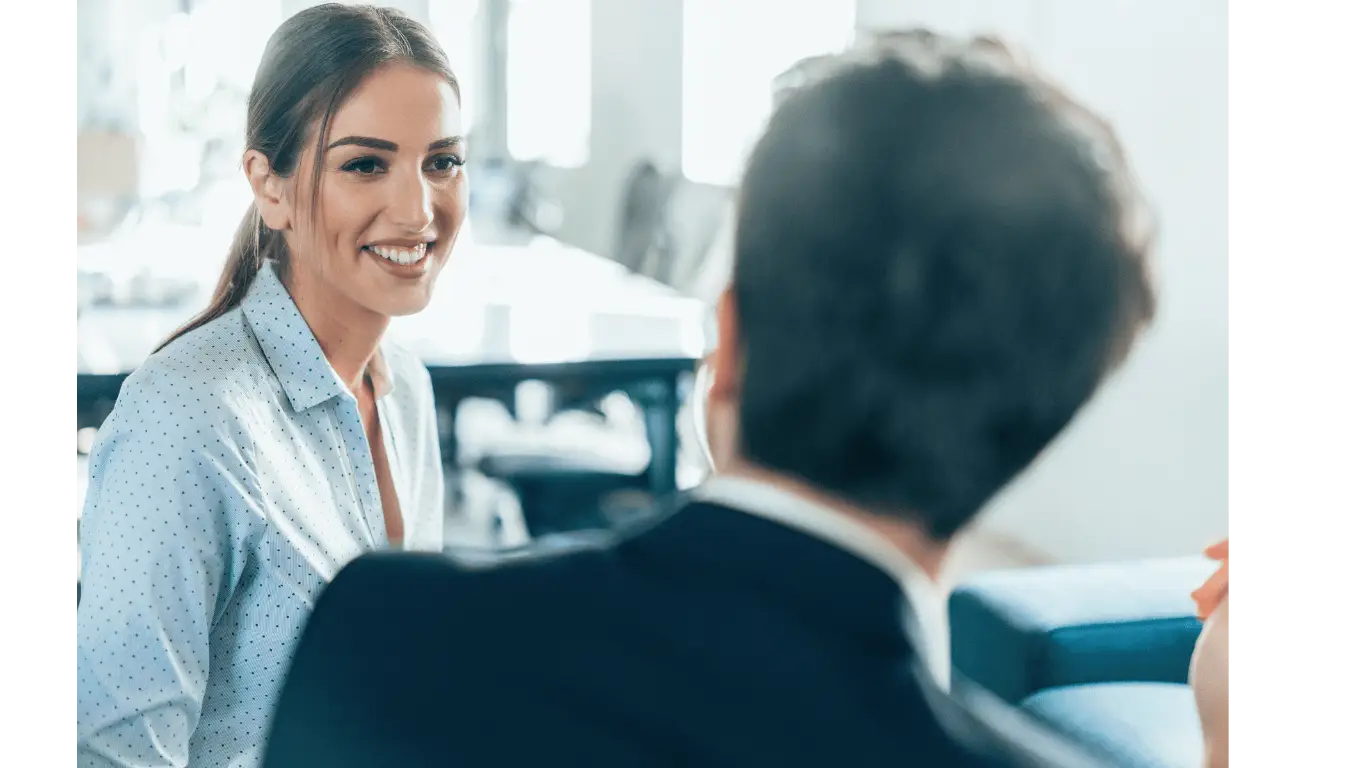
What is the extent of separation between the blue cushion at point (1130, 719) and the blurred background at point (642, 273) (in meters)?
0.20

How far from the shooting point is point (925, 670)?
19.8 inches

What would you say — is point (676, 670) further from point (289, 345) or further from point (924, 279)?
point (289, 345)

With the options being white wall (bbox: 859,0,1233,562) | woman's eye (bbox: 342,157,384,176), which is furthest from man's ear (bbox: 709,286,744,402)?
white wall (bbox: 859,0,1233,562)

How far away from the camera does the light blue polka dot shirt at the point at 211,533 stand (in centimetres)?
77

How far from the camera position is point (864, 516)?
0.52 metres

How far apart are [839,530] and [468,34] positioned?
13.7 feet

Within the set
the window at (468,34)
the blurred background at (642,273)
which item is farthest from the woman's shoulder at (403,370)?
the window at (468,34)

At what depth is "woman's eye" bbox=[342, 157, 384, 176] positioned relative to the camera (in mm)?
910

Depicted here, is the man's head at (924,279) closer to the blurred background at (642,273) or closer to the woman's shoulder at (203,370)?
the woman's shoulder at (203,370)

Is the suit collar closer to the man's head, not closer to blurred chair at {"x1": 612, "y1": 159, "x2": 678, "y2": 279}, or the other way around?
the man's head

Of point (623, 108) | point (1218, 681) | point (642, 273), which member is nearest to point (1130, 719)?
point (1218, 681)
